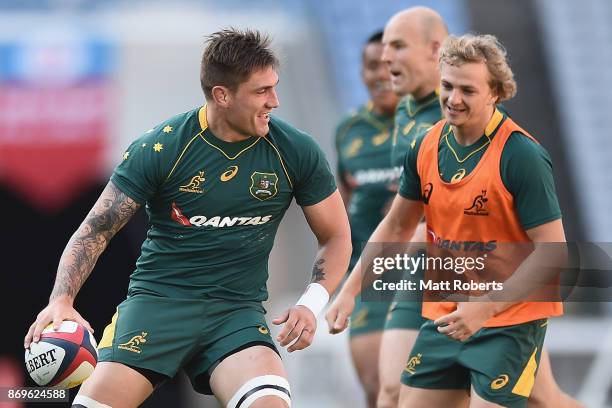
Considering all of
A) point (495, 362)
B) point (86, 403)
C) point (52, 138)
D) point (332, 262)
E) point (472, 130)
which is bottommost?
point (52, 138)

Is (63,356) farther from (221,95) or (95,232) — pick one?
(221,95)

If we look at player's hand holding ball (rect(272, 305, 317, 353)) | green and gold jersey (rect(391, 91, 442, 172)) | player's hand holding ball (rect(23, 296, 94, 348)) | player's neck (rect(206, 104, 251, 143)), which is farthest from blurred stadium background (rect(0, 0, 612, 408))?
player's hand holding ball (rect(272, 305, 317, 353))

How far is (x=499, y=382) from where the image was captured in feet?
17.6

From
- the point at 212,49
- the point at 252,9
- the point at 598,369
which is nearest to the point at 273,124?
the point at 212,49

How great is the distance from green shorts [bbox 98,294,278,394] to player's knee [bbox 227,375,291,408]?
0.23 meters

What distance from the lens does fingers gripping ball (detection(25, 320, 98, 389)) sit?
504cm

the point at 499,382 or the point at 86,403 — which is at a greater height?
the point at 86,403

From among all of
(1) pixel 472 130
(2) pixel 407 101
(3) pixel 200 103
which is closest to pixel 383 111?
(2) pixel 407 101

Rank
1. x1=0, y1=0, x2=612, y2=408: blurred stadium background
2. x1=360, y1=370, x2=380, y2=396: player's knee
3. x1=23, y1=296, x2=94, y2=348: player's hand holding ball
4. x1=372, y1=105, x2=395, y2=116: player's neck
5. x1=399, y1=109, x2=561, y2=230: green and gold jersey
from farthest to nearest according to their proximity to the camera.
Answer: x1=0, y1=0, x2=612, y2=408: blurred stadium background, x1=372, y1=105, x2=395, y2=116: player's neck, x1=360, y1=370, x2=380, y2=396: player's knee, x1=399, y1=109, x2=561, y2=230: green and gold jersey, x1=23, y1=296, x2=94, y2=348: player's hand holding ball

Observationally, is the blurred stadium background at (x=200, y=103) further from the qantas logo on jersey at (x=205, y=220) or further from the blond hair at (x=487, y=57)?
the blond hair at (x=487, y=57)

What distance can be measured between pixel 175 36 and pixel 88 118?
5.17ft

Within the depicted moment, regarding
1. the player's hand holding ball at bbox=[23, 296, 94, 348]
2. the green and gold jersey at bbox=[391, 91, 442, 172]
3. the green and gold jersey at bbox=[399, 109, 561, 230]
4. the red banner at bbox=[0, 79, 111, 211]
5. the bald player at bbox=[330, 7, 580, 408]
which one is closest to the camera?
the player's hand holding ball at bbox=[23, 296, 94, 348]

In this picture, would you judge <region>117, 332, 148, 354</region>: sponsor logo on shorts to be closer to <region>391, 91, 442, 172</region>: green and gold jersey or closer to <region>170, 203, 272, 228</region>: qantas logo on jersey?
<region>170, 203, 272, 228</region>: qantas logo on jersey

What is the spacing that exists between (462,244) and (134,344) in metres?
1.66
